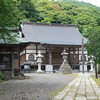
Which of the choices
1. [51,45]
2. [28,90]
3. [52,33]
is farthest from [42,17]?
[28,90]

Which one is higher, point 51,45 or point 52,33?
point 52,33

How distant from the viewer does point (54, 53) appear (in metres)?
→ 28.9

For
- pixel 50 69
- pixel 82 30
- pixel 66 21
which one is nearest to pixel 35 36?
pixel 50 69

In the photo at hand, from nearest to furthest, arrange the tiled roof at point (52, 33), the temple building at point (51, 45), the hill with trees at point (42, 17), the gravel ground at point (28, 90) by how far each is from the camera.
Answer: the gravel ground at point (28, 90)
the hill with trees at point (42, 17)
the temple building at point (51, 45)
the tiled roof at point (52, 33)

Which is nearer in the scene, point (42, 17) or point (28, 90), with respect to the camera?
point (28, 90)

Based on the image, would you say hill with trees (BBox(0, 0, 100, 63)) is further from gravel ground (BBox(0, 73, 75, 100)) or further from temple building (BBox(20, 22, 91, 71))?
gravel ground (BBox(0, 73, 75, 100))

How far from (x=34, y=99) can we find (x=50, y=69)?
20977 mm

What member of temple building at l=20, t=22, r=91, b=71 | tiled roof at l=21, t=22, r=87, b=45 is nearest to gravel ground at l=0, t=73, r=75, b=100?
temple building at l=20, t=22, r=91, b=71

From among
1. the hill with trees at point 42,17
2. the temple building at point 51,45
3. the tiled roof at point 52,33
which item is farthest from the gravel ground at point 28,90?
the tiled roof at point 52,33

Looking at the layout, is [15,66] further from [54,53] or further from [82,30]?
[82,30]

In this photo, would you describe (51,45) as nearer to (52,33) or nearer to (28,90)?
(52,33)

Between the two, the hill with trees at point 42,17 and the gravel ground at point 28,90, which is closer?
the gravel ground at point 28,90

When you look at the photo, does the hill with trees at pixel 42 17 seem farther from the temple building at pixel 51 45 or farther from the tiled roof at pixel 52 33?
the temple building at pixel 51 45

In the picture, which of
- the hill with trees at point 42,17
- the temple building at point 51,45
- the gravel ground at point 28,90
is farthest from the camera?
the temple building at point 51,45
